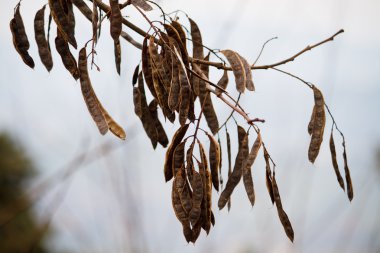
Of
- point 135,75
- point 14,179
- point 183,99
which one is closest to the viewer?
point 183,99

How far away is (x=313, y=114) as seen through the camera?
3.44 ft

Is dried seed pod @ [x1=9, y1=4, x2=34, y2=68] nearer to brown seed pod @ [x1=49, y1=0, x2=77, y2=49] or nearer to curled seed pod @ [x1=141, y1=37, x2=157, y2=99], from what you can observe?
brown seed pod @ [x1=49, y1=0, x2=77, y2=49]

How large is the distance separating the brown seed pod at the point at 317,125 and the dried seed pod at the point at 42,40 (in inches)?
18.7

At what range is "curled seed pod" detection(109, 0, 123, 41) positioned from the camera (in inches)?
38.8

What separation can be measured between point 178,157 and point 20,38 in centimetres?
40

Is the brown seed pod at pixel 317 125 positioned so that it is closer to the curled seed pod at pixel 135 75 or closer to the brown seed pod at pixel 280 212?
the brown seed pod at pixel 280 212

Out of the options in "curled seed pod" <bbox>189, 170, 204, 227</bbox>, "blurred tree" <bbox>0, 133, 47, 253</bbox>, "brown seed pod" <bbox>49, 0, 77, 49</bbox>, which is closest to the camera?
"curled seed pod" <bbox>189, 170, 204, 227</bbox>

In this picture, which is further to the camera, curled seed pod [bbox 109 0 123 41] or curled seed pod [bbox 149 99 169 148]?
curled seed pod [bbox 149 99 169 148]

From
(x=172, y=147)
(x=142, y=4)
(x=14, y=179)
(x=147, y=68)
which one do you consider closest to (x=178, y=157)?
(x=172, y=147)

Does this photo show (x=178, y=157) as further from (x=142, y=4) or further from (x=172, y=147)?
(x=142, y=4)

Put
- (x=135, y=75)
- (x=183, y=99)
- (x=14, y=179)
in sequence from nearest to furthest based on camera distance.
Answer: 1. (x=183, y=99)
2. (x=135, y=75)
3. (x=14, y=179)

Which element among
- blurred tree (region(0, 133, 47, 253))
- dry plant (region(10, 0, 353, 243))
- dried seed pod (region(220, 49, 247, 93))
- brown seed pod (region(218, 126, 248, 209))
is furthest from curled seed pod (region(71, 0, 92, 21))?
blurred tree (region(0, 133, 47, 253))

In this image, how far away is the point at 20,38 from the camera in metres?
1.13

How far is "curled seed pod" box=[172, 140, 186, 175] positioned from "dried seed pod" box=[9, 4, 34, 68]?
0.34 m
